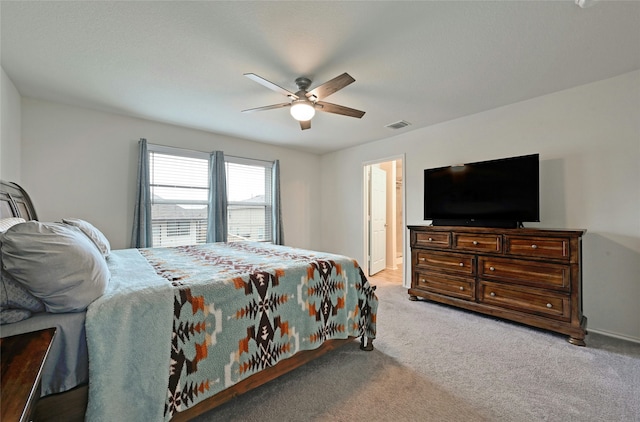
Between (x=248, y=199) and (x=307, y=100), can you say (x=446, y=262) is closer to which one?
(x=307, y=100)

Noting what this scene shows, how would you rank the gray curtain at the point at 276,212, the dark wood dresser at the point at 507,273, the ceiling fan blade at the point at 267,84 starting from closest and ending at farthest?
the ceiling fan blade at the point at 267,84 → the dark wood dresser at the point at 507,273 → the gray curtain at the point at 276,212

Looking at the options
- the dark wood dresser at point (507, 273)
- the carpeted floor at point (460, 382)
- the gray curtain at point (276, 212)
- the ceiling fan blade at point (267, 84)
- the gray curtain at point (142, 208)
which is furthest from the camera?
the gray curtain at point (276, 212)

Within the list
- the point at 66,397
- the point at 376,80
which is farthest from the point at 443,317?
the point at 66,397

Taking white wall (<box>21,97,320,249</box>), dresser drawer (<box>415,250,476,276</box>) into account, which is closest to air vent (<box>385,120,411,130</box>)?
dresser drawer (<box>415,250,476,276</box>)

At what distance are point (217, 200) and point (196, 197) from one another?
0.34 meters

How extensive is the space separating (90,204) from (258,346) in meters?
3.08

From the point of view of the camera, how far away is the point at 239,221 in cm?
448

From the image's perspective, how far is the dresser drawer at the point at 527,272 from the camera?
93.5 inches

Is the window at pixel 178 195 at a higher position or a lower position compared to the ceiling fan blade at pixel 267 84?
lower

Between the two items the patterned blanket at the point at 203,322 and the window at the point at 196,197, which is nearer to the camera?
the patterned blanket at the point at 203,322

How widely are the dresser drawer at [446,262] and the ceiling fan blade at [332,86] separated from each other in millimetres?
2335

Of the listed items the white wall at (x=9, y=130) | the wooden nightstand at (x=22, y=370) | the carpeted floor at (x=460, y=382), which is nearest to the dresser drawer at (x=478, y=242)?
the carpeted floor at (x=460, y=382)

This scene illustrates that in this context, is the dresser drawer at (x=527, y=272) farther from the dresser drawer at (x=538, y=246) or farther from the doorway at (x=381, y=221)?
the doorway at (x=381, y=221)

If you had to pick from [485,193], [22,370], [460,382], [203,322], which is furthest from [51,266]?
[485,193]
